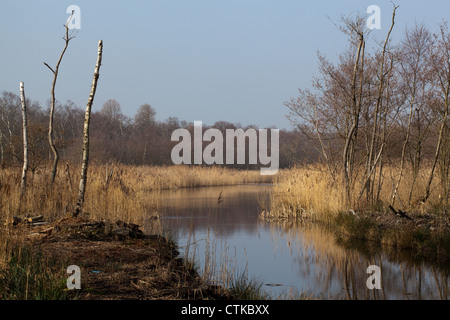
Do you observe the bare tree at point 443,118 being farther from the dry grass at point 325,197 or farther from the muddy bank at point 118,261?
the muddy bank at point 118,261

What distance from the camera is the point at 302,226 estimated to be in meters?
12.1

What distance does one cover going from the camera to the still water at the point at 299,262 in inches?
250

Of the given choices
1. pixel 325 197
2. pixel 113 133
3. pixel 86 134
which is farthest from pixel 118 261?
pixel 113 133

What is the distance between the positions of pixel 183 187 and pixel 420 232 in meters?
17.5

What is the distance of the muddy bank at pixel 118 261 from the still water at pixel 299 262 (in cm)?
45

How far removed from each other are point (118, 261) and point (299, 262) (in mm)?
3463

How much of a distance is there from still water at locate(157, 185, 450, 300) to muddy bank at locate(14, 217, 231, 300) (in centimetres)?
45

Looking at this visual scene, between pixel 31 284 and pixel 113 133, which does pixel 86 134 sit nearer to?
pixel 31 284

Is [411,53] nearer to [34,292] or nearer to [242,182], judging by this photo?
[34,292]

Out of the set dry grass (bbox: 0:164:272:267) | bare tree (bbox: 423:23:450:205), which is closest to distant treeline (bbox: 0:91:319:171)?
dry grass (bbox: 0:164:272:267)

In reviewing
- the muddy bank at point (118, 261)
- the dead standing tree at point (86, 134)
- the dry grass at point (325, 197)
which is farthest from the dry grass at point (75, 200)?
the dry grass at point (325, 197)

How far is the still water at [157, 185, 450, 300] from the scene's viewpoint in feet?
20.9
